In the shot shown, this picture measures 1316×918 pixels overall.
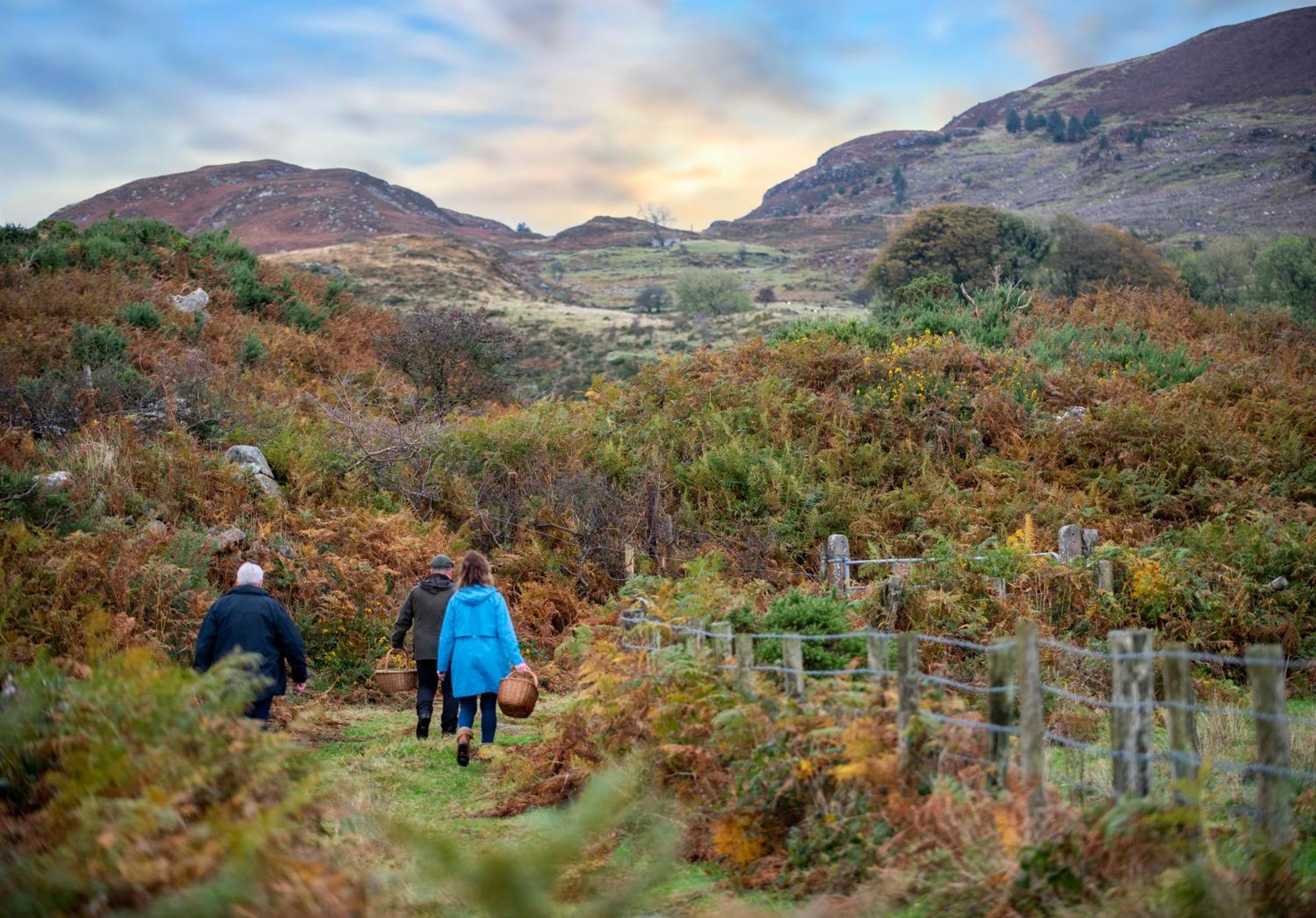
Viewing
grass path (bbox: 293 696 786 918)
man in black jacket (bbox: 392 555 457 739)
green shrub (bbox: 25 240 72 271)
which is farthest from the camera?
green shrub (bbox: 25 240 72 271)

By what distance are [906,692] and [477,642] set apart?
4631 mm

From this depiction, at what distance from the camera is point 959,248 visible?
4206 centimetres

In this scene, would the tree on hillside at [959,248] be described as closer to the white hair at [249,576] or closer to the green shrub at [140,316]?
the green shrub at [140,316]

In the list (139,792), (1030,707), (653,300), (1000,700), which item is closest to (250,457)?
(139,792)

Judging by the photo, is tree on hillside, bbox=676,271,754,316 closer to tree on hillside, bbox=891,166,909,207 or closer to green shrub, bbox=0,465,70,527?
green shrub, bbox=0,465,70,527

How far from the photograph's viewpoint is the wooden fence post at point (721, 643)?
7754mm

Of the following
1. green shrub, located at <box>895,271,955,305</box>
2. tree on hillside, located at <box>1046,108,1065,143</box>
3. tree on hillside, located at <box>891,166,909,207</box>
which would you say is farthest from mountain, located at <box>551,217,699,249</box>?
green shrub, located at <box>895,271,955,305</box>

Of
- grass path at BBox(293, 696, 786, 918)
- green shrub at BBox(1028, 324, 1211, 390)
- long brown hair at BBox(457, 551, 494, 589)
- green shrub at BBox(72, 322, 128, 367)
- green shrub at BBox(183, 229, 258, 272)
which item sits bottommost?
grass path at BBox(293, 696, 786, 918)

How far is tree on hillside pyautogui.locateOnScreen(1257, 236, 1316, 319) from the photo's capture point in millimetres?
39312

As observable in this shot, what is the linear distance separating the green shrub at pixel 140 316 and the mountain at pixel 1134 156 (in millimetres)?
65498

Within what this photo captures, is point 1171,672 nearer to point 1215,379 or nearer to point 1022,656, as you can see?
point 1022,656

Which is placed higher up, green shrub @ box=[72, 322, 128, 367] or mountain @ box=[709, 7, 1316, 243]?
mountain @ box=[709, 7, 1316, 243]

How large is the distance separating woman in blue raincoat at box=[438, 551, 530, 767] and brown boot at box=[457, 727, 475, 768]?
294 mm

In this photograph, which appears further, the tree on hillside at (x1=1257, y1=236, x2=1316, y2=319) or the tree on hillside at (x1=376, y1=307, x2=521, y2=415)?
the tree on hillside at (x1=1257, y1=236, x2=1316, y2=319)
